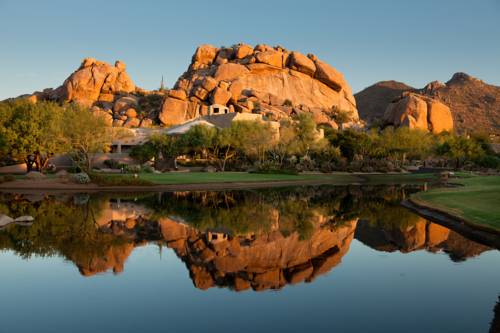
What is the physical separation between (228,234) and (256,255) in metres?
3.98

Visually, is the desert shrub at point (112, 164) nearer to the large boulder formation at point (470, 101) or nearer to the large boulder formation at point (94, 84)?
the large boulder formation at point (94, 84)

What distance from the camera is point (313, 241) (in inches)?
714

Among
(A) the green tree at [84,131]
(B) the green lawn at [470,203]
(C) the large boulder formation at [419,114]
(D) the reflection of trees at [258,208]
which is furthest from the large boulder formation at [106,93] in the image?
(B) the green lawn at [470,203]

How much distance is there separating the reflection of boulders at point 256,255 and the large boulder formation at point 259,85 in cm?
9881

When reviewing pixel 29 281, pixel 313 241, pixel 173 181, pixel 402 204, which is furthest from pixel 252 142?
pixel 29 281

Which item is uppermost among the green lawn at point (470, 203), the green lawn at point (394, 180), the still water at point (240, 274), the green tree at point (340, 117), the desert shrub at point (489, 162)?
the green tree at point (340, 117)

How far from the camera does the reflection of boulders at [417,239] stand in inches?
690

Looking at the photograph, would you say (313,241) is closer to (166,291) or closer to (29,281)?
(166,291)

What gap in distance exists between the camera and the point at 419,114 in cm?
12962

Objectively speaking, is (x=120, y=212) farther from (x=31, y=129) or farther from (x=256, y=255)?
(x=31, y=129)

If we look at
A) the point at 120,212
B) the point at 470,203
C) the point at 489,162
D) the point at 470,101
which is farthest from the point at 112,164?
the point at 470,101

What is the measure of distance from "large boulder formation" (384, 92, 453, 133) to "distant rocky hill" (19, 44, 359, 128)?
1662cm

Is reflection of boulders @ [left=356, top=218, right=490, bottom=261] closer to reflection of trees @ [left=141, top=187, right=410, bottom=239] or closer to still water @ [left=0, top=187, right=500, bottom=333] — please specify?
still water @ [left=0, top=187, right=500, bottom=333]

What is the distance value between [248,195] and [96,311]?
26407 mm
